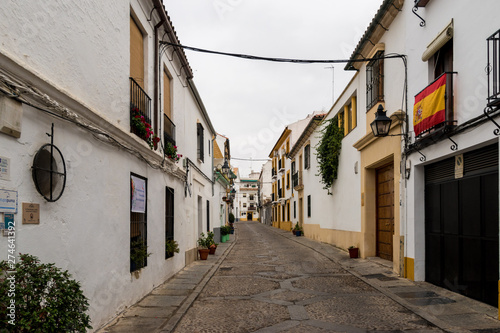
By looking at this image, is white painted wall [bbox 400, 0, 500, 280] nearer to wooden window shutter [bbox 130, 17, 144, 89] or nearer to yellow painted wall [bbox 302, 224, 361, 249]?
yellow painted wall [bbox 302, 224, 361, 249]

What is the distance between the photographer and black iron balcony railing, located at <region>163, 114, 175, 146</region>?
9.01 m

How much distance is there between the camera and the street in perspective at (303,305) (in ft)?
17.4

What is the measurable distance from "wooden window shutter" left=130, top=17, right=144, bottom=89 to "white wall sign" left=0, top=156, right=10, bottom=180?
3.95m

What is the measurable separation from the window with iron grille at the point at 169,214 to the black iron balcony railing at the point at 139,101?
230cm

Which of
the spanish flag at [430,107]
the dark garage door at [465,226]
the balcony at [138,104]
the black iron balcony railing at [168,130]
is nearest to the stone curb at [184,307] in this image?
the balcony at [138,104]

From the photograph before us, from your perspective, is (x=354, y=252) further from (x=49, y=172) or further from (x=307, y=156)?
(x=307, y=156)

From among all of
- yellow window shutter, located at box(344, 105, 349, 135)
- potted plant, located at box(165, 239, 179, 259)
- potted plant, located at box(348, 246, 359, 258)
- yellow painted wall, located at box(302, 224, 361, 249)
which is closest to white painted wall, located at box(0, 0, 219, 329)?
potted plant, located at box(165, 239, 179, 259)

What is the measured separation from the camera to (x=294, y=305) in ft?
21.3

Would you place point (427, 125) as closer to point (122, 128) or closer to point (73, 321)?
point (122, 128)

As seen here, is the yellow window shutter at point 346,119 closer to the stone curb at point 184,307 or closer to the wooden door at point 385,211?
the wooden door at point 385,211

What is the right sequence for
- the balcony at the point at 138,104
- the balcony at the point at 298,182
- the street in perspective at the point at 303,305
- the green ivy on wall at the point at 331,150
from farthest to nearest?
the balcony at the point at 298,182 < the green ivy on wall at the point at 331,150 < the balcony at the point at 138,104 < the street in perspective at the point at 303,305

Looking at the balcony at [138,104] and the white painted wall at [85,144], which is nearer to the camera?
the white painted wall at [85,144]

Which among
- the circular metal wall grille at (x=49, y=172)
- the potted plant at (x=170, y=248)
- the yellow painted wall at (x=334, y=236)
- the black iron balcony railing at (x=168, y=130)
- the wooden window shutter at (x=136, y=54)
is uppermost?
the wooden window shutter at (x=136, y=54)

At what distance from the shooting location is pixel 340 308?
247 inches
